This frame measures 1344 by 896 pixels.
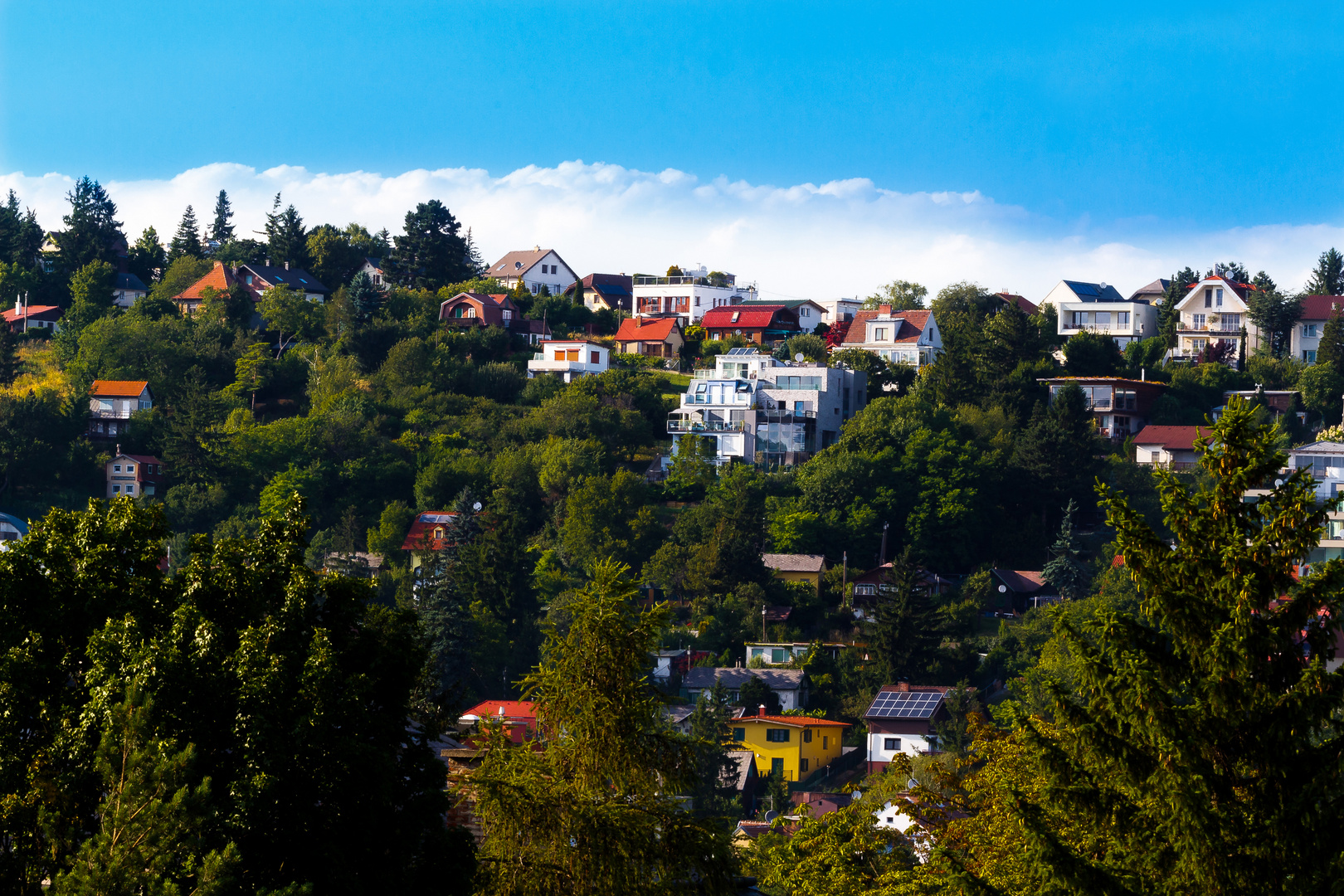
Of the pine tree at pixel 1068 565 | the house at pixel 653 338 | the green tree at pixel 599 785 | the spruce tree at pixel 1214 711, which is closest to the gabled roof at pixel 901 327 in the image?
the house at pixel 653 338

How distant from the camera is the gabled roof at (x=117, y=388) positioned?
93.6 metres

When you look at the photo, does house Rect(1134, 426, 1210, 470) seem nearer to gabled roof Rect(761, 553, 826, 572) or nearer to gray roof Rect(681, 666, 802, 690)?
gabled roof Rect(761, 553, 826, 572)

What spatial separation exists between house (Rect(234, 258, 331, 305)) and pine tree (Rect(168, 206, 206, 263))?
28.4ft

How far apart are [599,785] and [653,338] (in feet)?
283

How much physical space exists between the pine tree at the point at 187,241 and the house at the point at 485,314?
26.7 m

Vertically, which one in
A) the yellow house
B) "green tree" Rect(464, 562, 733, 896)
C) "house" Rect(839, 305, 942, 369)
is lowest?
the yellow house

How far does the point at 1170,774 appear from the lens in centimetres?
1227

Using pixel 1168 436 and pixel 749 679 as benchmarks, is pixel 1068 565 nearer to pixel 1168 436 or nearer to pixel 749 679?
pixel 1168 436

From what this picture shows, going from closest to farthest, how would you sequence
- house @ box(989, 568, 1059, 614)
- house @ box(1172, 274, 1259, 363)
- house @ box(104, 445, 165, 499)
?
1. house @ box(989, 568, 1059, 614)
2. house @ box(104, 445, 165, 499)
3. house @ box(1172, 274, 1259, 363)

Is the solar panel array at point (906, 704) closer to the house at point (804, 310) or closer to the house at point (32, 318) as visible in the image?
the house at point (804, 310)

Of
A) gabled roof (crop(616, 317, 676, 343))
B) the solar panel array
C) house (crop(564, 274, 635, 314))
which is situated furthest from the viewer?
house (crop(564, 274, 635, 314))

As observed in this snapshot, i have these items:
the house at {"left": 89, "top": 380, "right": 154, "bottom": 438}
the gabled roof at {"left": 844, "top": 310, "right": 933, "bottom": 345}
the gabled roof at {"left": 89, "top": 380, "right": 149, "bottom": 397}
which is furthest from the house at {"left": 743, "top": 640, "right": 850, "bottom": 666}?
the gabled roof at {"left": 89, "top": 380, "right": 149, "bottom": 397}

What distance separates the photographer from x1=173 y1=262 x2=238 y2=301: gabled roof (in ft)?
352

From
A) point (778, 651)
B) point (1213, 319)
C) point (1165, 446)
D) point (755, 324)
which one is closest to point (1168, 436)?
point (1165, 446)
